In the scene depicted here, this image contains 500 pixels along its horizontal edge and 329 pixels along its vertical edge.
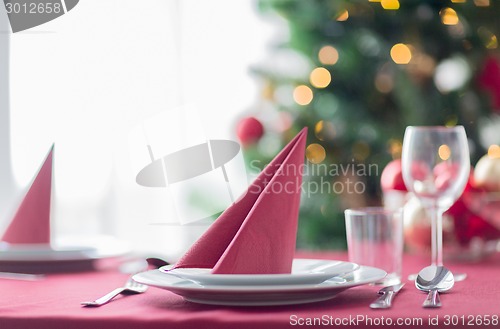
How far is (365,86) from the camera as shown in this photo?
7.80 feet

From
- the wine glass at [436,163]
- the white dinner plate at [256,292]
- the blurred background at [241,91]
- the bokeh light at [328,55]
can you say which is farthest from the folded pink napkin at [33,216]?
the bokeh light at [328,55]

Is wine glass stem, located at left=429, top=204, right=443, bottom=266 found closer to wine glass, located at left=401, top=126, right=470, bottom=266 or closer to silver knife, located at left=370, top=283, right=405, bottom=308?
wine glass, located at left=401, top=126, right=470, bottom=266

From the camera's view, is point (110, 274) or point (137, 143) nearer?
point (110, 274)

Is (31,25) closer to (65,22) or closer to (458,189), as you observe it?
(65,22)

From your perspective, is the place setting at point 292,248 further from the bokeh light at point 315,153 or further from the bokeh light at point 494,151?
the bokeh light at point 315,153

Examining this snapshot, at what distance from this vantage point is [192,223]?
11.5 feet

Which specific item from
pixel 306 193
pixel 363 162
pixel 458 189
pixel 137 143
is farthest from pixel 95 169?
pixel 458 189

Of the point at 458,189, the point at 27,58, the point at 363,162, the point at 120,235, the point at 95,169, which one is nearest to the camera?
the point at 458,189

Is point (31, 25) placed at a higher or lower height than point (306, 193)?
higher

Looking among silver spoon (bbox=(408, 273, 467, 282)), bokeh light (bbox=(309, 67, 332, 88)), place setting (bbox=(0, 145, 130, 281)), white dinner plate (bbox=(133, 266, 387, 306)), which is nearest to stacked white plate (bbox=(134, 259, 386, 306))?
white dinner plate (bbox=(133, 266, 387, 306))

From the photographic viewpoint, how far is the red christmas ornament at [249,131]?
8.16 feet

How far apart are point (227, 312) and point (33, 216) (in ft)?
1.89

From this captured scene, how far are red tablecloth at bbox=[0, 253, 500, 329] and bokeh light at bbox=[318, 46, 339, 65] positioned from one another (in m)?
1.54

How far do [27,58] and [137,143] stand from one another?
0.61m
